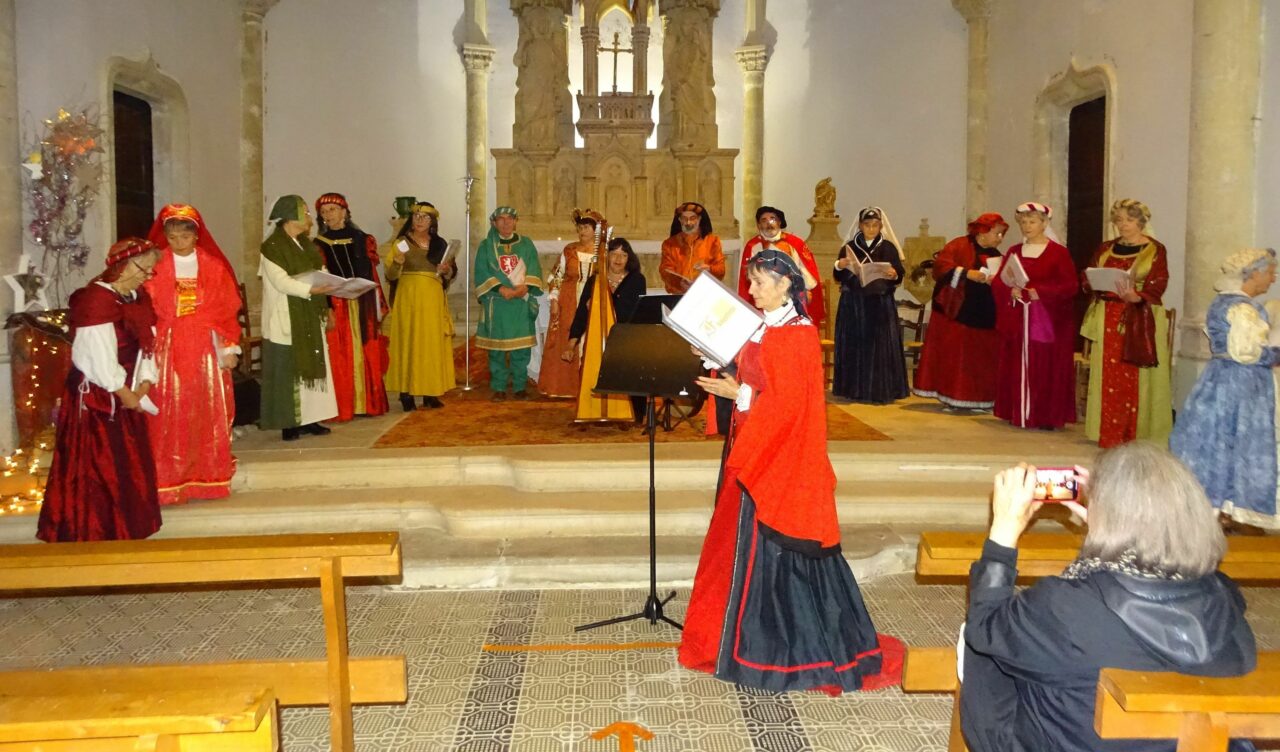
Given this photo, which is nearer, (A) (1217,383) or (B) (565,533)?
(A) (1217,383)

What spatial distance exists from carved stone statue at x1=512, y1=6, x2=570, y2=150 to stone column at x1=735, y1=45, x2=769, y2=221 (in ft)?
9.01

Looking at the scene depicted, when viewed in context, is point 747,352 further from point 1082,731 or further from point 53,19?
point 53,19

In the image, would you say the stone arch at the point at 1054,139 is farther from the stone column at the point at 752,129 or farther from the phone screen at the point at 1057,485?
the phone screen at the point at 1057,485

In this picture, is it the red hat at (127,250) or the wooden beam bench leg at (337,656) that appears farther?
the red hat at (127,250)

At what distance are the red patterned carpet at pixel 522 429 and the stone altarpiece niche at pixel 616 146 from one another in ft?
17.1

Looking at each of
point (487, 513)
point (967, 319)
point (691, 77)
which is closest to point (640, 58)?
point (691, 77)

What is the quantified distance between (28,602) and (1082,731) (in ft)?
16.0

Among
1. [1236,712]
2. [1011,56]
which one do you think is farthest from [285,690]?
[1011,56]

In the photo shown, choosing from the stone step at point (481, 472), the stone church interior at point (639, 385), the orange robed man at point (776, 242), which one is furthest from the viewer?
the orange robed man at point (776, 242)

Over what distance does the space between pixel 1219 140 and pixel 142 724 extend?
7473mm

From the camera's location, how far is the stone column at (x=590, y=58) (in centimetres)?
1350

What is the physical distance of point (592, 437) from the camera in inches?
278

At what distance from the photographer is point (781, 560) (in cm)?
368

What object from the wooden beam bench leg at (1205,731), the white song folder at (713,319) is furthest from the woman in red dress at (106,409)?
the wooden beam bench leg at (1205,731)
